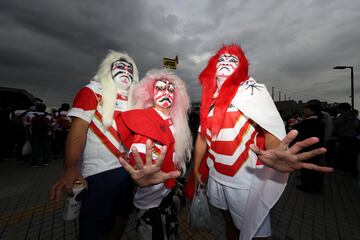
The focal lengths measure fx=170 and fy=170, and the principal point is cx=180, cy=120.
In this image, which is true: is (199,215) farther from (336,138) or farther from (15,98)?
(15,98)

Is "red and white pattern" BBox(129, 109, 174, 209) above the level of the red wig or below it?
below

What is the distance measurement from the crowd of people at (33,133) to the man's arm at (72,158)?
454cm

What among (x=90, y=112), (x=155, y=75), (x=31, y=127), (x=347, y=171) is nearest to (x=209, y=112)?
(x=155, y=75)

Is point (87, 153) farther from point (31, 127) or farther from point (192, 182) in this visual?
point (31, 127)

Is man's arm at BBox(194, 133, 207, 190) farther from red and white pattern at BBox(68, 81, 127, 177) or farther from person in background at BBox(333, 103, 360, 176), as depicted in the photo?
→ person in background at BBox(333, 103, 360, 176)

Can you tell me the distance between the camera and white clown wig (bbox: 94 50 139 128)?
4.65ft

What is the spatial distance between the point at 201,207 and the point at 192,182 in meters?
0.31

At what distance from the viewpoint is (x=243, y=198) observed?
1309 mm

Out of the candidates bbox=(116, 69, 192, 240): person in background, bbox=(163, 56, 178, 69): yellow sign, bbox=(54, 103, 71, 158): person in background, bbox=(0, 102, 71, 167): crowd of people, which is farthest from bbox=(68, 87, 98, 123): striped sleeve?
bbox=(54, 103, 71, 158): person in background

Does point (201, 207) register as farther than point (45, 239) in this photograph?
No

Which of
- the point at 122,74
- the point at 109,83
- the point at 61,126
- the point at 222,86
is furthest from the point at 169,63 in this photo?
the point at 61,126

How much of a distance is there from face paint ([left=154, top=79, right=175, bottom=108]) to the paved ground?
1.80 m

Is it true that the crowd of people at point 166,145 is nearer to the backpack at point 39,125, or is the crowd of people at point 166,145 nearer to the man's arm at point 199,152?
the man's arm at point 199,152

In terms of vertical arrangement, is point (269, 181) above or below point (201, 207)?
above
